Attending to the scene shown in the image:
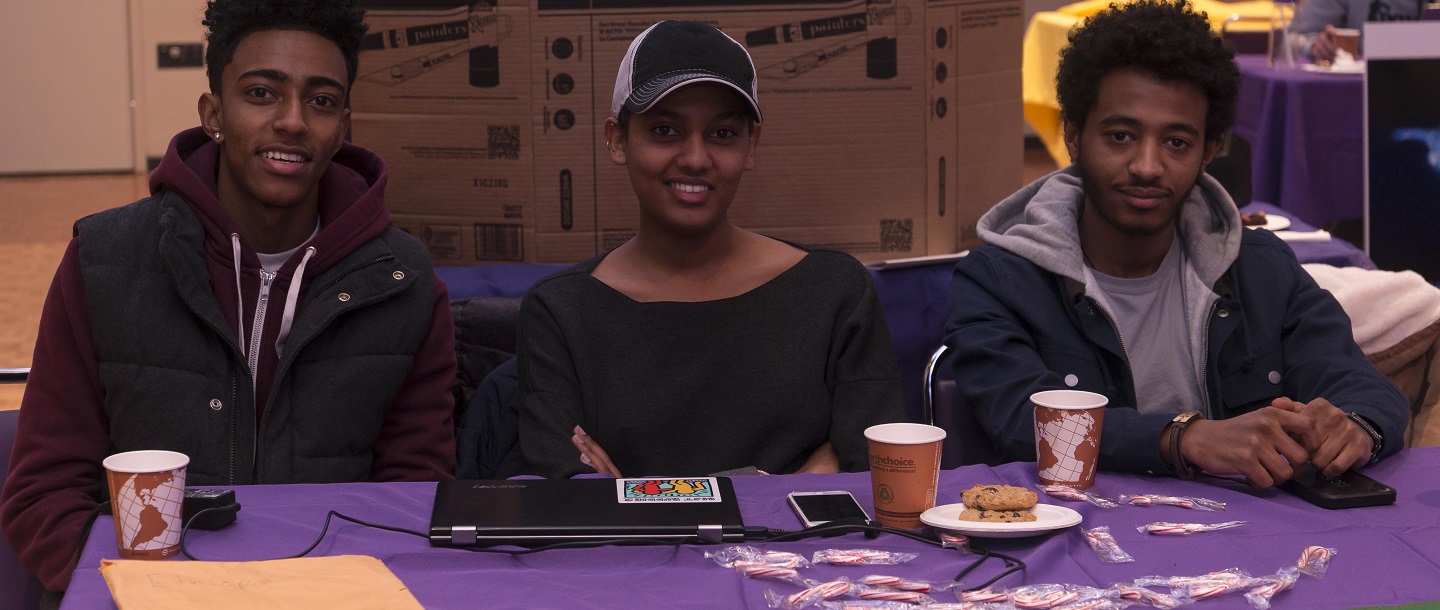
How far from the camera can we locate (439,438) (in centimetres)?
204

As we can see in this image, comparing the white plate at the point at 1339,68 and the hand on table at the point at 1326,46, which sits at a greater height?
the hand on table at the point at 1326,46

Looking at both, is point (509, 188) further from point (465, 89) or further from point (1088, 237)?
point (1088, 237)

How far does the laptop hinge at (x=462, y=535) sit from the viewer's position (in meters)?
1.41

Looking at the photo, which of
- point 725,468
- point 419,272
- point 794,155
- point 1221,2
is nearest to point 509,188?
point 794,155

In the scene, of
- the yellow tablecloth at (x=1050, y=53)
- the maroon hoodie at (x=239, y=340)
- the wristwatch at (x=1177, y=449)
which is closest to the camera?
the wristwatch at (x=1177, y=449)

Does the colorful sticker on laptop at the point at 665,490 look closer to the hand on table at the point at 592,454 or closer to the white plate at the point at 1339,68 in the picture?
the hand on table at the point at 592,454

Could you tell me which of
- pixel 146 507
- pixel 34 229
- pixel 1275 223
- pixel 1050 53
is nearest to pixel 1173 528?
pixel 146 507

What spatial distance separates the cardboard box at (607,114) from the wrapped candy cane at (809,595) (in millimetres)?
1606

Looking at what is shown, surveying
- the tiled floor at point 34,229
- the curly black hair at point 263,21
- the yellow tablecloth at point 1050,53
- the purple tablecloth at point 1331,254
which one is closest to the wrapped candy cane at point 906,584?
the curly black hair at point 263,21

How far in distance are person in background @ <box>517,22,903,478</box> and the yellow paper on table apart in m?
0.67

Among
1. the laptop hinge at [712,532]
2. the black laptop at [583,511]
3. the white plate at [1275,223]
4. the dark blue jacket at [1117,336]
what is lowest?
the laptop hinge at [712,532]

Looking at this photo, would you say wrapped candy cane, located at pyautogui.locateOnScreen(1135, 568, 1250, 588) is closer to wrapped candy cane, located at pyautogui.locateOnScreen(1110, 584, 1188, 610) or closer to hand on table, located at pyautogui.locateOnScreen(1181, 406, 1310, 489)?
wrapped candy cane, located at pyautogui.locateOnScreen(1110, 584, 1188, 610)

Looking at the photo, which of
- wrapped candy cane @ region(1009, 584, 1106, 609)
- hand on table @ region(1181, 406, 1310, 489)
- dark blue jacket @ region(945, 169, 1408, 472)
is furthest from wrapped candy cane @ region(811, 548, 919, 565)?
A: dark blue jacket @ region(945, 169, 1408, 472)

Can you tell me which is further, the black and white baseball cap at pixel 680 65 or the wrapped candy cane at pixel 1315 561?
the black and white baseball cap at pixel 680 65
